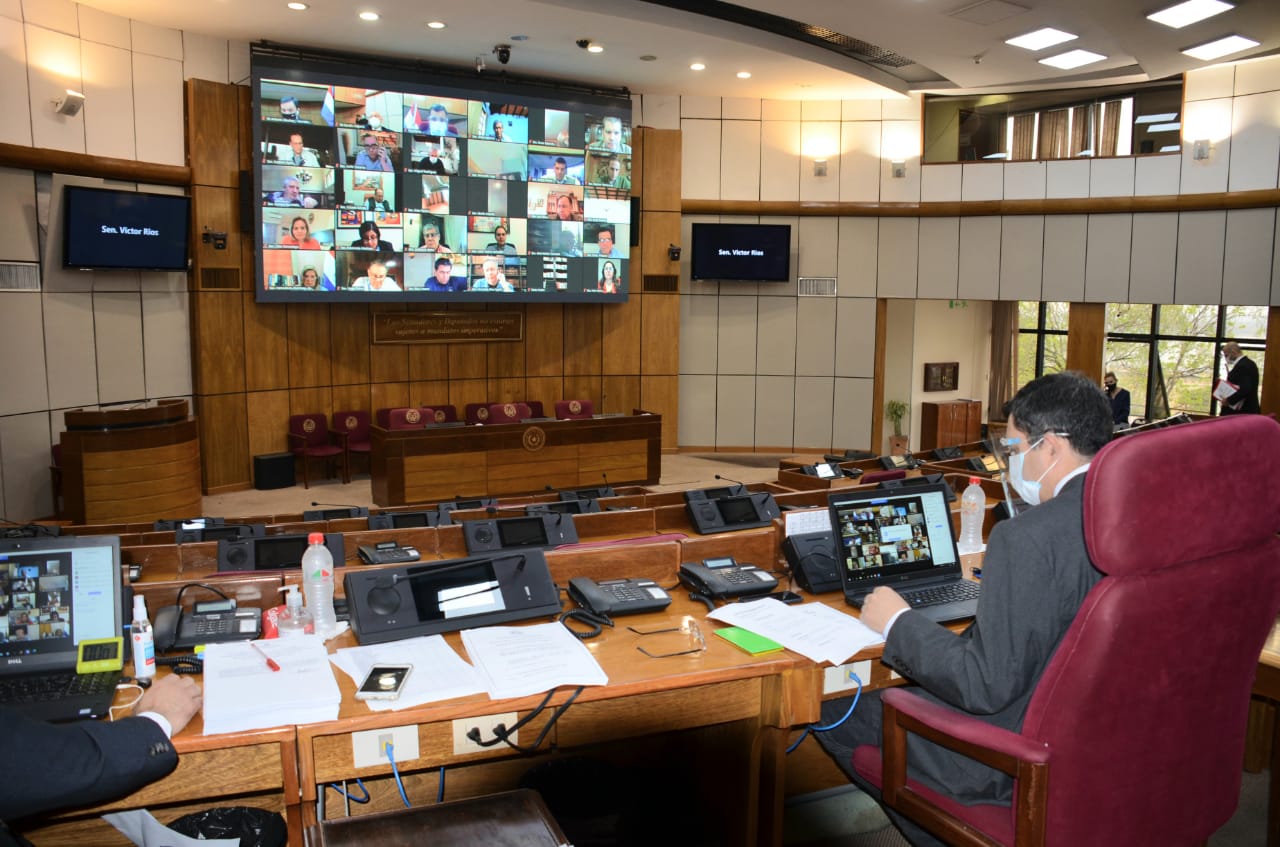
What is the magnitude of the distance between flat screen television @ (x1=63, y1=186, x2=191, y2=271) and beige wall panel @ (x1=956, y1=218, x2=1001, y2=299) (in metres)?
8.28

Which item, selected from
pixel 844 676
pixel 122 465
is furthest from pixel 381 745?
pixel 122 465

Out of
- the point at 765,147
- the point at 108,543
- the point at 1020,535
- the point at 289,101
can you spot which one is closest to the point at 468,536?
the point at 108,543

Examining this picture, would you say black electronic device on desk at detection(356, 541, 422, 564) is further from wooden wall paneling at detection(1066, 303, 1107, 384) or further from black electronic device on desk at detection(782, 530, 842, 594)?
wooden wall paneling at detection(1066, 303, 1107, 384)

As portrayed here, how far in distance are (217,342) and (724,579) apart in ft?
24.3

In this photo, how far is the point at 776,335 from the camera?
1149 centimetres

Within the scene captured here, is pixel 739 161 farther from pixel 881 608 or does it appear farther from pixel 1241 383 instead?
pixel 881 608

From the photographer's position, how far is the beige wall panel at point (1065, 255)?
34.4 feet

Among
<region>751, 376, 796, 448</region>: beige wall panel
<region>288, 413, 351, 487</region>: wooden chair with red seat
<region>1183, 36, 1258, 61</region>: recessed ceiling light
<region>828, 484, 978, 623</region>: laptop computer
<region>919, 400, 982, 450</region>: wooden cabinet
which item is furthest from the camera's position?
<region>919, 400, 982, 450</region>: wooden cabinet

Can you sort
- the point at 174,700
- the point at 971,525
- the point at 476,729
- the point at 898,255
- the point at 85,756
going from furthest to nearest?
the point at 898,255, the point at 971,525, the point at 476,729, the point at 174,700, the point at 85,756

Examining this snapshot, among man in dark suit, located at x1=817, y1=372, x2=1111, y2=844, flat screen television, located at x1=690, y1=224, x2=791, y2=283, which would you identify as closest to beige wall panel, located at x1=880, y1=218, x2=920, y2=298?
flat screen television, located at x1=690, y1=224, x2=791, y2=283

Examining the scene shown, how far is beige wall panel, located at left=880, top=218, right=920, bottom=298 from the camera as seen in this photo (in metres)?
11.2

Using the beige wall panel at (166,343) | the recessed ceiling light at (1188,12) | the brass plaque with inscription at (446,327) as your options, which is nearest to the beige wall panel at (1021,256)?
the recessed ceiling light at (1188,12)

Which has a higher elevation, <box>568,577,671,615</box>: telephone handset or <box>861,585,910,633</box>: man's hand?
<box>861,585,910,633</box>: man's hand

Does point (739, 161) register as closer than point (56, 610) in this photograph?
No
